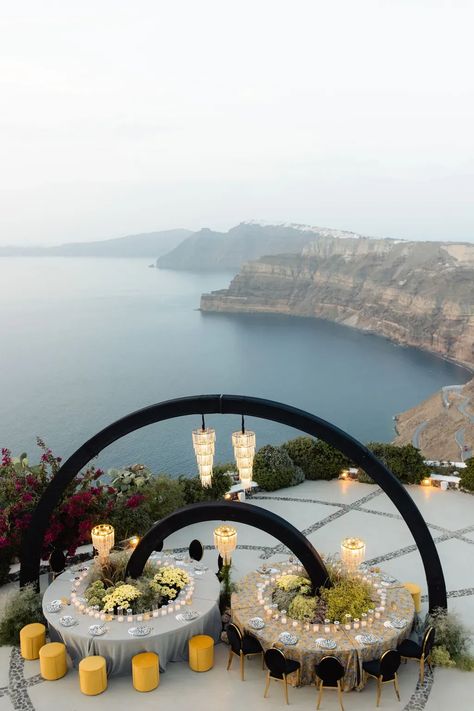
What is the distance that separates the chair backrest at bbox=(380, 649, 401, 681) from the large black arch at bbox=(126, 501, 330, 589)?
1561 millimetres

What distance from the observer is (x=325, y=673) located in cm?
779

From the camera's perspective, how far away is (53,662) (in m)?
8.41

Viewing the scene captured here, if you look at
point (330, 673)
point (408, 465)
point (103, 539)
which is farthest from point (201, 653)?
point (408, 465)

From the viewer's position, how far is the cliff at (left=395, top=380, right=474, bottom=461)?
43.8 m

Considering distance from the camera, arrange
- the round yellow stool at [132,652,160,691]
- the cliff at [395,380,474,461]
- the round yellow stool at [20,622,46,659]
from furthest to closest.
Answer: the cliff at [395,380,474,461] < the round yellow stool at [20,622,46,659] < the round yellow stool at [132,652,160,691]

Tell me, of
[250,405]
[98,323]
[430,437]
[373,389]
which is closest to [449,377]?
[373,389]

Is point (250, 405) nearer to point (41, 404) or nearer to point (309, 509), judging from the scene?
point (309, 509)

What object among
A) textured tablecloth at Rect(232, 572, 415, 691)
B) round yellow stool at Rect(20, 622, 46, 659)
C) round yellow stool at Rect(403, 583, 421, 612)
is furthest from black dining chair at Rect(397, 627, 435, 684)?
round yellow stool at Rect(20, 622, 46, 659)

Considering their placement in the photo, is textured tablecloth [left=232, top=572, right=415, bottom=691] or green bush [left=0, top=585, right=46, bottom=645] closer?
textured tablecloth [left=232, top=572, right=415, bottom=691]

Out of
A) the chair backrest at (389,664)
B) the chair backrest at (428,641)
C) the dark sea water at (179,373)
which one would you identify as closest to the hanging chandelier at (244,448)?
the chair backrest at (389,664)

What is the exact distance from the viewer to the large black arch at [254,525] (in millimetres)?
9055

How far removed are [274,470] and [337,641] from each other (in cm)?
798

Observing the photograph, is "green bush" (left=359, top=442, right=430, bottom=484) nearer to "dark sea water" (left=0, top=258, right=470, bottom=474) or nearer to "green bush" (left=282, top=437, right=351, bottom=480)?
"green bush" (left=282, top=437, right=351, bottom=480)

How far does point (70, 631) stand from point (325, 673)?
145 inches
